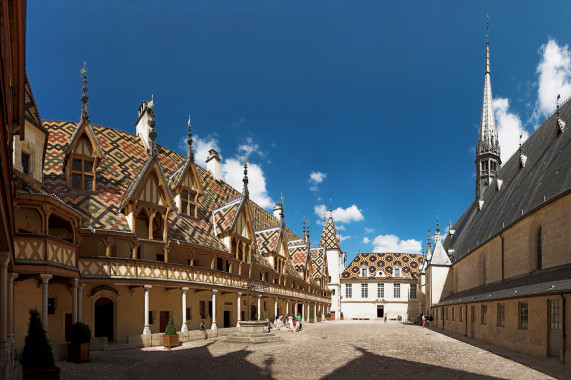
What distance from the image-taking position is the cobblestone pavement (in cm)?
1428

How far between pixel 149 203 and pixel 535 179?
21.4 metres

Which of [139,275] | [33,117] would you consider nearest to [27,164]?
[33,117]

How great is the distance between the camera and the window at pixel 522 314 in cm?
1961

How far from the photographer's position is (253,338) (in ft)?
81.0

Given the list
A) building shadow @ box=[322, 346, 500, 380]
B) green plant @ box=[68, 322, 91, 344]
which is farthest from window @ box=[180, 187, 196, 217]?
building shadow @ box=[322, 346, 500, 380]

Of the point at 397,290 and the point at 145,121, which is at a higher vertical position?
the point at 145,121

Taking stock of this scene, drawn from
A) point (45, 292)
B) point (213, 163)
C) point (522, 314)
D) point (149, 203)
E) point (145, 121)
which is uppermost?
point (145, 121)

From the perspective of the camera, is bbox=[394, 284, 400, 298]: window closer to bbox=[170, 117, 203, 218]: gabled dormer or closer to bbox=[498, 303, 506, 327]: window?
bbox=[170, 117, 203, 218]: gabled dormer

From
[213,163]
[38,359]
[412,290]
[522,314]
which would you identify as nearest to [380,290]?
[412,290]

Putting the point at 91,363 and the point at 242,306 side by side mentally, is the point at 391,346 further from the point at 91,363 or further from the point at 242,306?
the point at 242,306

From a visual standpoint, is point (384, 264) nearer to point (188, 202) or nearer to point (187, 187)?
point (188, 202)

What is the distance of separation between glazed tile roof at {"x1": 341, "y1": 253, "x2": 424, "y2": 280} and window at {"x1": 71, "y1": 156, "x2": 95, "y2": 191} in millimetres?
61711

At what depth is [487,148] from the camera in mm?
53344

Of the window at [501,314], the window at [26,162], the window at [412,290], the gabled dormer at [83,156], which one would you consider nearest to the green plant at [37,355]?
the window at [26,162]
